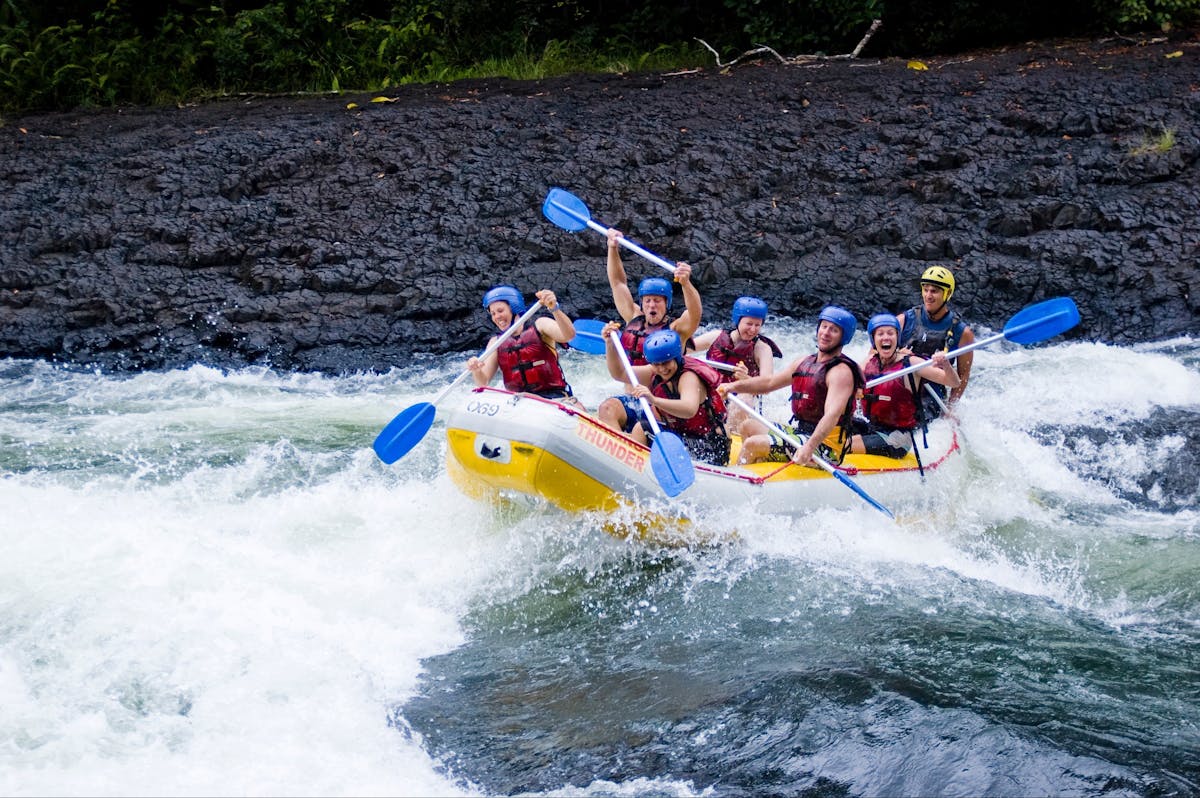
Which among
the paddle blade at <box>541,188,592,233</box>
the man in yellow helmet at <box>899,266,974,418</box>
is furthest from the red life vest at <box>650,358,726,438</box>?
the paddle blade at <box>541,188,592,233</box>

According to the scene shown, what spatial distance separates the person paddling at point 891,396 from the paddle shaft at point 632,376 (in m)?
1.46

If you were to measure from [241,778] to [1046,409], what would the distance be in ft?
22.5

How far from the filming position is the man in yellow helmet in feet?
26.3

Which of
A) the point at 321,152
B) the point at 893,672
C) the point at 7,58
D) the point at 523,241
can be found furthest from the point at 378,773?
the point at 7,58

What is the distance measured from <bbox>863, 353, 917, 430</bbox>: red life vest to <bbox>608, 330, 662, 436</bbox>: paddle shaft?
1.50 meters

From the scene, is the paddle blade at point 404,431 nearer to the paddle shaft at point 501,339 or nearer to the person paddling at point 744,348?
the paddle shaft at point 501,339

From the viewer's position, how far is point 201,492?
7684 millimetres

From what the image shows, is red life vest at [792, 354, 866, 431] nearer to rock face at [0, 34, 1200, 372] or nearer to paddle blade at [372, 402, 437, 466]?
paddle blade at [372, 402, 437, 466]

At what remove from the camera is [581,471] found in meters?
6.50

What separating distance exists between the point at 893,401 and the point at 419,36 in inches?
402

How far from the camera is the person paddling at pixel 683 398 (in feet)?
22.0

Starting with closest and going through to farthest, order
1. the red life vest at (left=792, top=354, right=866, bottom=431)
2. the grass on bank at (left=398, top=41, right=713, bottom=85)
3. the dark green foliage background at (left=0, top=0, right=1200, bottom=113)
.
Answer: the red life vest at (left=792, top=354, right=866, bottom=431) < the dark green foliage background at (left=0, top=0, right=1200, bottom=113) < the grass on bank at (left=398, top=41, right=713, bottom=85)

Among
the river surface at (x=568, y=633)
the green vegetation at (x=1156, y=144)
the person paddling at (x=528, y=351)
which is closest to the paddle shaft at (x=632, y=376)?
the person paddling at (x=528, y=351)

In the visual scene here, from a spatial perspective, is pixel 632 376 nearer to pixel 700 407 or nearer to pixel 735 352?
pixel 700 407
